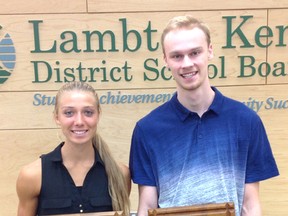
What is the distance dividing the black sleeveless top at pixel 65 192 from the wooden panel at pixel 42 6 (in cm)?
126

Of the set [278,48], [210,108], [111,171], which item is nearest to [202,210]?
[210,108]

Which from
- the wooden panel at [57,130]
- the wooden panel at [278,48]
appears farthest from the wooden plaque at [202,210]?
the wooden panel at [278,48]

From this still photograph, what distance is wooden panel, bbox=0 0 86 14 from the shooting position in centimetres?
264

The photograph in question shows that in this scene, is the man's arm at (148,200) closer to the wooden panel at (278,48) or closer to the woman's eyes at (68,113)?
the woman's eyes at (68,113)

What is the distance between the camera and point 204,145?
62.6 inches

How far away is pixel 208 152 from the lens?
5.21 feet

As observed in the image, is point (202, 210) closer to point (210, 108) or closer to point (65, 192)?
point (210, 108)

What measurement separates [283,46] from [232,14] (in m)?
0.46

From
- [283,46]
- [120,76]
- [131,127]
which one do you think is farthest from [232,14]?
[131,127]

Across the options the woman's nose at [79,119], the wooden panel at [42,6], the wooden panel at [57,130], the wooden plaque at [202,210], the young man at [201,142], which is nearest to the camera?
the wooden plaque at [202,210]

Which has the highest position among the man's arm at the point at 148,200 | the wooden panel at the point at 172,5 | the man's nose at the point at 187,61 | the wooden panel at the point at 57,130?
the wooden panel at the point at 172,5

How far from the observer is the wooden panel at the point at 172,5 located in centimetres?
265

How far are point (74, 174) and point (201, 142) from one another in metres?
0.63

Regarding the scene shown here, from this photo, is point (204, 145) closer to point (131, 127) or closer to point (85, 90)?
point (85, 90)
